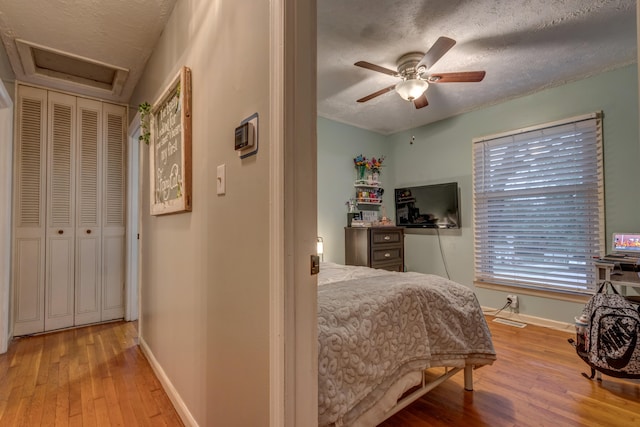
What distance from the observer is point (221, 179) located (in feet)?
4.04

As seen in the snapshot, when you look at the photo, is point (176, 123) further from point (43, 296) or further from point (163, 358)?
point (43, 296)

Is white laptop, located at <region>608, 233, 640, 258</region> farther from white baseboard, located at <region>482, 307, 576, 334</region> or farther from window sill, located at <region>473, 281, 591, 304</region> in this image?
white baseboard, located at <region>482, 307, 576, 334</region>

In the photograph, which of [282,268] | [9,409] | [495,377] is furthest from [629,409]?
[9,409]

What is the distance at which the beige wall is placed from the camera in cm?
99

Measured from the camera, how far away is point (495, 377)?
2.06m

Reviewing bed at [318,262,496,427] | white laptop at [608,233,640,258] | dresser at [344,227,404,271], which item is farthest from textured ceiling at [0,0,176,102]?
white laptop at [608,233,640,258]

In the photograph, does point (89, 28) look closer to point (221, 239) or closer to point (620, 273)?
point (221, 239)

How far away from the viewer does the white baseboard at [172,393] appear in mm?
1512

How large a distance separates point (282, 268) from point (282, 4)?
2.53 feet

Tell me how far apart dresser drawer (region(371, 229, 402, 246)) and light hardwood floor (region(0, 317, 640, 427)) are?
64.3 inches

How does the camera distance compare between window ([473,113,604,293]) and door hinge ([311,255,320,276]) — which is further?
window ([473,113,604,293])

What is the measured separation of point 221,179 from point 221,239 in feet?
0.82

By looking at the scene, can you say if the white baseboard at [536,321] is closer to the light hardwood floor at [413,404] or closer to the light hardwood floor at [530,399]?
the light hardwood floor at [413,404]

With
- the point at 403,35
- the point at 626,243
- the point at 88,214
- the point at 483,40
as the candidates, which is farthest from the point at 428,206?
the point at 88,214
